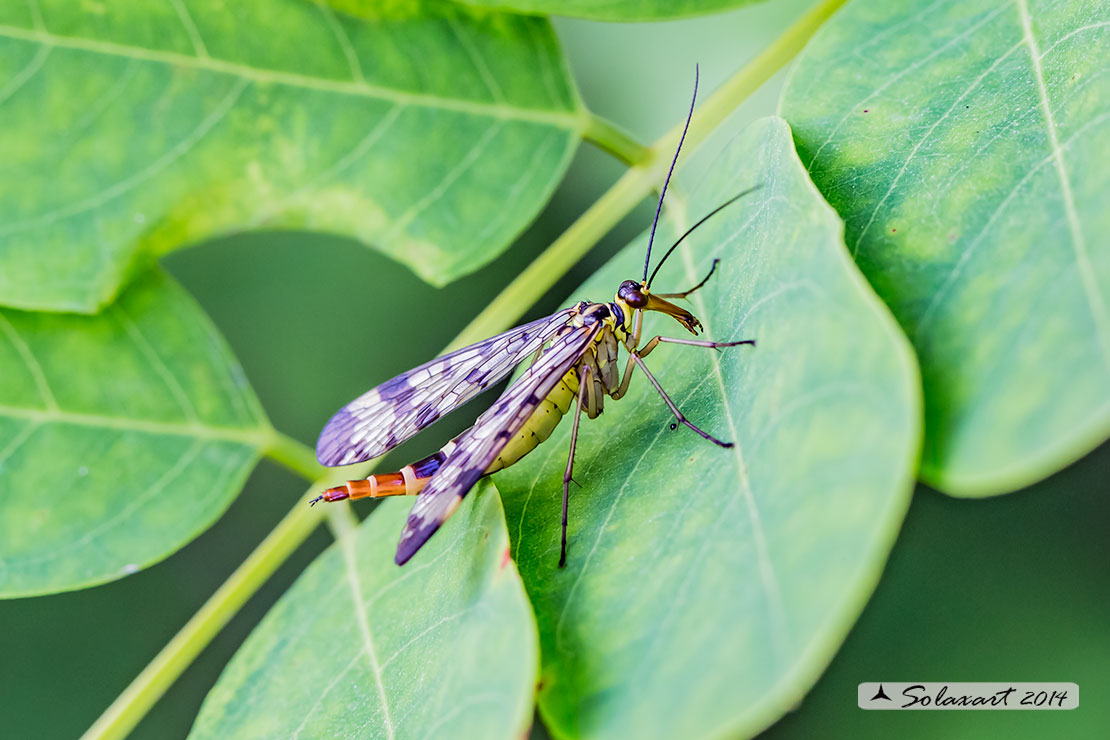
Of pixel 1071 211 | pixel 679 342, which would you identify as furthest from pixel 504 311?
pixel 1071 211

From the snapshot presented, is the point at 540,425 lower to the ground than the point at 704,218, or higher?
lower

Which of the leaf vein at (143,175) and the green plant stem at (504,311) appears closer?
the green plant stem at (504,311)

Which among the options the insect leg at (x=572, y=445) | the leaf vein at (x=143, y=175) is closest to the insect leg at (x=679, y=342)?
the insect leg at (x=572, y=445)

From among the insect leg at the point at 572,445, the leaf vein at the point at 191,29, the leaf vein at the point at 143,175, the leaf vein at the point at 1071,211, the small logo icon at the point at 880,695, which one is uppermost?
the leaf vein at the point at 191,29

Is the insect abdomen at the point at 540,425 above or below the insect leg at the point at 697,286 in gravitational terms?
below

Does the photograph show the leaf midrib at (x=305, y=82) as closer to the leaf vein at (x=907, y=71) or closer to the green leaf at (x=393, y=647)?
the leaf vein at (x=907, y=71)

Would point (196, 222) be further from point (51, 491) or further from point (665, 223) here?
point (665, 223)

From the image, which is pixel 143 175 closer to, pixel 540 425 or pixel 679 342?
pixel 540 425
